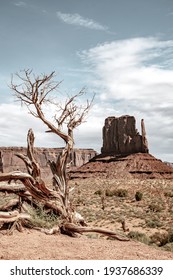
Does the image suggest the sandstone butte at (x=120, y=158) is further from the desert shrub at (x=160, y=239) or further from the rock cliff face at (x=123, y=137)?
the desert shrub at (x=160, y=239)

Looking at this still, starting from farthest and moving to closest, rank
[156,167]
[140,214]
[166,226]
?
[156,167], [140,214], [166,226]

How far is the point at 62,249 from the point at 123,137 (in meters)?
96.7

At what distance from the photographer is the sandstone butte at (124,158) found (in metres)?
81.3

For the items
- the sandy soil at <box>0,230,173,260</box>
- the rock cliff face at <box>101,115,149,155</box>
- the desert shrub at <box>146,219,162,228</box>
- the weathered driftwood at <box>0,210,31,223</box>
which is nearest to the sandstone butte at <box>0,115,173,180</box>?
the rock cliff face at <box>101,115,149,155</box>

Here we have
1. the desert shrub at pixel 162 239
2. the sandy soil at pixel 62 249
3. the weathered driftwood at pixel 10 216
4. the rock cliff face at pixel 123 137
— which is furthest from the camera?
the rock cliff face at pixel 123 137

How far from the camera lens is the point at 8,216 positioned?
363 inches

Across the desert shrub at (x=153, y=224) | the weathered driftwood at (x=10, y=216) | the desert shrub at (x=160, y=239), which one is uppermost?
the weathered driftwood at (x=10, y=216)

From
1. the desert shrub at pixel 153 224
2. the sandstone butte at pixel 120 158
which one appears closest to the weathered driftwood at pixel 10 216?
the desert shrub at pixel 153 224

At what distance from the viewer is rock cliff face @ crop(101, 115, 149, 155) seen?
99.4 m

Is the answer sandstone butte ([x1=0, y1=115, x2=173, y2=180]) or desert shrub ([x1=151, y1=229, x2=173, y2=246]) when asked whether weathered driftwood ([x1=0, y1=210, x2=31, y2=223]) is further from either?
sandstone butte ([x1=0, y1=115, x2=173, y2=180])

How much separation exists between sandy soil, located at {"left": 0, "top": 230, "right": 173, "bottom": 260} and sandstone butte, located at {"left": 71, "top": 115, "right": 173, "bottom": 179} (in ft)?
230
